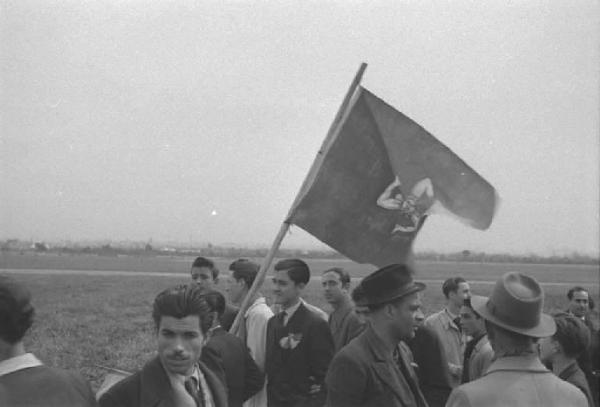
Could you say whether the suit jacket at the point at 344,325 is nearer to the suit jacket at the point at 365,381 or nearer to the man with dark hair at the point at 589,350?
the man with dark hair at the point at 589,350

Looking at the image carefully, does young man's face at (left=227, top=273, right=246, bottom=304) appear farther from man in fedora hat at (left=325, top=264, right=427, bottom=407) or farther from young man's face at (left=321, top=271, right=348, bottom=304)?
man in fedora hat at (left=325, top=264, right=427, bottom=407)

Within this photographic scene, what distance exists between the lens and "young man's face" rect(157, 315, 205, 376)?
2742 mm

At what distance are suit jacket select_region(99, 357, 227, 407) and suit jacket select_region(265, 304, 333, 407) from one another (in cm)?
205

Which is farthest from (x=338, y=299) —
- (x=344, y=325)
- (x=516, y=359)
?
(x=516, y=359)

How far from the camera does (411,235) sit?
459 cm

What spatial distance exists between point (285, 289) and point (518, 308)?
8.52 feet

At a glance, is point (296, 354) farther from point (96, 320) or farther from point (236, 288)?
point (96, 320)

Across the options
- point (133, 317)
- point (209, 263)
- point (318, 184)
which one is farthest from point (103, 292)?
point (318, 184)

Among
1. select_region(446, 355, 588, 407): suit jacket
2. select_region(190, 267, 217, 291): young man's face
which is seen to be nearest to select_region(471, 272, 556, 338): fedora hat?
select_region(446, 355, 588, 407): suit jacket

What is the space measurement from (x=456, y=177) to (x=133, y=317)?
51.6ft

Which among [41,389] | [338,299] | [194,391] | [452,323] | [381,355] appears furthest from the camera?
[452,323]

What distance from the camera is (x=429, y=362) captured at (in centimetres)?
443

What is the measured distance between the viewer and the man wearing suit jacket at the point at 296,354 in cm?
456

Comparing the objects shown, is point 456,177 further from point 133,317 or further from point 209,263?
point 133,317
